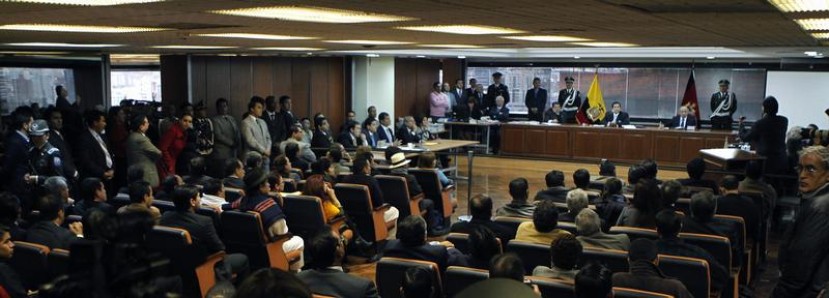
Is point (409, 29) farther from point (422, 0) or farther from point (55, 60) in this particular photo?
point (55, 60)

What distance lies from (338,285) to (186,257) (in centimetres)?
159

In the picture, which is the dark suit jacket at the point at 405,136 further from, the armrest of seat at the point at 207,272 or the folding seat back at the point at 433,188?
the armrest of seat at the point at 207,272

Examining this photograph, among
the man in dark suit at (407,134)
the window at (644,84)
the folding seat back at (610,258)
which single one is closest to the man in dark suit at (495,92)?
the window at (644,84)

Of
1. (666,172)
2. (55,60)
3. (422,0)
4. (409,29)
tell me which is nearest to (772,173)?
(666,172)

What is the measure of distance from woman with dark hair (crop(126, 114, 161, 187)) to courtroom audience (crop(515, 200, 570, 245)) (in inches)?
192

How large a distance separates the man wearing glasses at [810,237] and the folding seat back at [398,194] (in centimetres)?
410

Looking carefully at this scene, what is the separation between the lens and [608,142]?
14.7 metres

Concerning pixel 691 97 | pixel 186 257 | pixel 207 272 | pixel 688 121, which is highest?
pixel 691 97

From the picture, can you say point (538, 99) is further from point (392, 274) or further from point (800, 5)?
point (800, 5)

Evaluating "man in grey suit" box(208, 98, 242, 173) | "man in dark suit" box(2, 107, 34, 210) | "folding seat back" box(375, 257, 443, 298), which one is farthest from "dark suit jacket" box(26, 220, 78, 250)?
"man in grey suit" box(208, 98, 242, 173)

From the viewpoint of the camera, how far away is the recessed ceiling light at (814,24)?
4200 millimetres

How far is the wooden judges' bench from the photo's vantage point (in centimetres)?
1388

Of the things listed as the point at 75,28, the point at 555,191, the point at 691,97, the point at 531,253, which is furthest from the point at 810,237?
the point at 691,97

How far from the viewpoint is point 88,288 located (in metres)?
2.40
